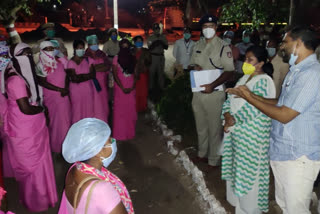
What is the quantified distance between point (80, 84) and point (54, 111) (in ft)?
2.23

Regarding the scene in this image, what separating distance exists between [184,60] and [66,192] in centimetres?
789

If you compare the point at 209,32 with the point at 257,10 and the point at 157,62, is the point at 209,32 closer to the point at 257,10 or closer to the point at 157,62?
the point at 257,10

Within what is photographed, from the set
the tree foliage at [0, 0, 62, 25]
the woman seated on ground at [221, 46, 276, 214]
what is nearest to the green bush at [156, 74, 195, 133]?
the woman seated on ground at [221, 46, 276, 214]

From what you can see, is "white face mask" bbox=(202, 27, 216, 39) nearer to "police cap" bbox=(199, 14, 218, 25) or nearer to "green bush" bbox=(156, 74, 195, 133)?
"police cap" bbox=(199, 14, 218, 25)

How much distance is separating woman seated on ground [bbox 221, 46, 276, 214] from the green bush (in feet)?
10.4

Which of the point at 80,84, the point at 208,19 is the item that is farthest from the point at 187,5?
the point at 208,19

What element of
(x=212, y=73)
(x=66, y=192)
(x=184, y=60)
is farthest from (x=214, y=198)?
(x=184, y=60)

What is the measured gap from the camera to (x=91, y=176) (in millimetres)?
2029

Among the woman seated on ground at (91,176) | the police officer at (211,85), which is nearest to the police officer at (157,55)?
the police officer at (211,85)

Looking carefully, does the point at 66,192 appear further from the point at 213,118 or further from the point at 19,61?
the point at 213,118

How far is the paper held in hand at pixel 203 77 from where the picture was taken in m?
4.77

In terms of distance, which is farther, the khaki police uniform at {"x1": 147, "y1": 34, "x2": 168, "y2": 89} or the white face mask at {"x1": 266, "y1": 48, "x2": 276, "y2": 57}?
the khaki police uniform at {"x1": 147, "y1": 34, "x2": 168, "y2": 89}

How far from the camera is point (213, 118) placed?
16.3 ft

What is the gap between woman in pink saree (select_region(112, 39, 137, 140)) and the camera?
6.14 m
